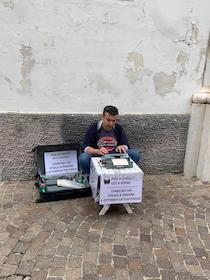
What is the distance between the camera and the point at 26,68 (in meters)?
3.90

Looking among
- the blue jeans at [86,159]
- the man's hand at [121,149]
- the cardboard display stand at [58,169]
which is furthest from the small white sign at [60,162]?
the man's hand at [121,149]

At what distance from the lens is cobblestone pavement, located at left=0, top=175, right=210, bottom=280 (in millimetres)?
2674

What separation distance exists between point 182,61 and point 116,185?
6.67ft

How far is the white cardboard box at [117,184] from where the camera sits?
3273mm

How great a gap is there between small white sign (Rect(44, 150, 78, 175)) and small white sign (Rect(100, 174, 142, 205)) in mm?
1026

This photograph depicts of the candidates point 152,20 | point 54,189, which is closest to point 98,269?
point 54,189

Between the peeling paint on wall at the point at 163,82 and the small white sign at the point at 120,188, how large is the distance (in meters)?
1.52

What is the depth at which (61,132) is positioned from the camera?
4.23 metres

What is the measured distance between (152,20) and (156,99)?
1.02 m

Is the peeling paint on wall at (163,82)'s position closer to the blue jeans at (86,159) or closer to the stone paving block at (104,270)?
the blue jeans at (86,159)

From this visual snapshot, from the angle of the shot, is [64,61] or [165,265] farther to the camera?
[64,61]

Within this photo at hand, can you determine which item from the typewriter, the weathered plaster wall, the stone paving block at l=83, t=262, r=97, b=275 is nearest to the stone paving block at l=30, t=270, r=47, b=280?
the stone paving block at l=83, t=262, r=97, b=275

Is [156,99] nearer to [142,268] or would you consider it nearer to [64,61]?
[64,61]

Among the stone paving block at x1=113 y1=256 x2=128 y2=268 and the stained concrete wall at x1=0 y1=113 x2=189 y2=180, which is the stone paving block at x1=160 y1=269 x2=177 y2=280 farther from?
the stained concrete wall at x1=0 y1=113 x2=189 y2=180
